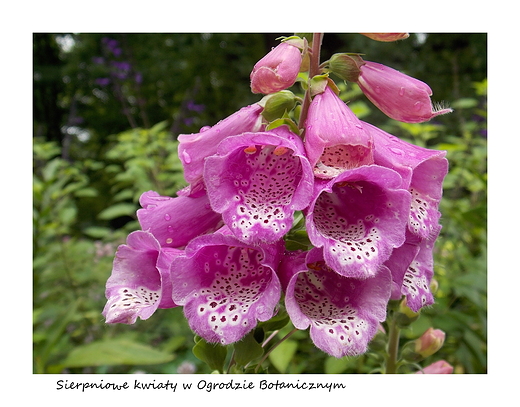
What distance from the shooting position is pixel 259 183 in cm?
79

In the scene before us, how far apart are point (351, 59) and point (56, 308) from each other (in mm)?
1783

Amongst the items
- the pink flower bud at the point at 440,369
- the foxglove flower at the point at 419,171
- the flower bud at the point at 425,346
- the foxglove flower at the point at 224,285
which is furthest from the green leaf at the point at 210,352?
the pink flower bud at the point at 440,369

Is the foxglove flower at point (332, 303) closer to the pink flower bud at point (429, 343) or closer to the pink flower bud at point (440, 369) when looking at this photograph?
the pink flower bud at point (429, 343)

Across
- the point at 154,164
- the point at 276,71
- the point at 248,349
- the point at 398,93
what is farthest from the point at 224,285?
the point at 154,164

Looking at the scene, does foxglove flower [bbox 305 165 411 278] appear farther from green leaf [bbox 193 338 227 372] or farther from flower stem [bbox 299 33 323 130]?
green leaf [bbox 193 338 227 372]

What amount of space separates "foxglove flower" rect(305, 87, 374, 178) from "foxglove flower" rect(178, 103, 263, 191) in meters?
0.10

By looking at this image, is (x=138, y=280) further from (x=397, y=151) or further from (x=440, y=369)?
(x=440, y=369)

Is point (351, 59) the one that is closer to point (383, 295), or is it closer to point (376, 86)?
point (376, 86)

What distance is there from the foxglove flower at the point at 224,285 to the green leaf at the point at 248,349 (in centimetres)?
11

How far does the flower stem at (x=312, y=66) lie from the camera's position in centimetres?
85

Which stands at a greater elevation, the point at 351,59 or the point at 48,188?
the point at 351,59

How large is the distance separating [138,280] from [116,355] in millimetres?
1021

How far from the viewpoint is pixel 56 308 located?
2.05m
